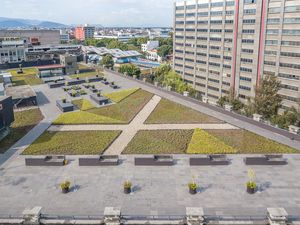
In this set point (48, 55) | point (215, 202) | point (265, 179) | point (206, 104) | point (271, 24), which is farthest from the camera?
point (48, 55)

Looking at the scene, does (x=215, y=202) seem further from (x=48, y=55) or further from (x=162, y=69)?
(x=48, y=55)

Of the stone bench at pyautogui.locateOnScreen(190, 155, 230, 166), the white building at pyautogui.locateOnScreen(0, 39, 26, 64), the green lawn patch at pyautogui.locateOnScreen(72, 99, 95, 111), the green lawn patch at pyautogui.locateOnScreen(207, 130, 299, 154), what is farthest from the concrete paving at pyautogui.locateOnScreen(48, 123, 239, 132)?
the white building at pyautogui.locateOnScreen(0, 39, 26, 64)

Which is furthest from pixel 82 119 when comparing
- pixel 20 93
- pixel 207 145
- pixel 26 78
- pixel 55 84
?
pixel 26 78

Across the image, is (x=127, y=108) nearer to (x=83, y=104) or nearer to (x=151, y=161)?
(x=83, y=104)

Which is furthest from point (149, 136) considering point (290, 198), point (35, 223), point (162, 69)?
point (162, 69)

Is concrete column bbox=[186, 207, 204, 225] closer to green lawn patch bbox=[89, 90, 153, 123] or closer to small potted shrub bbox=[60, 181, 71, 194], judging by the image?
small potted shrub bbox=[60, 181, 71, 194]

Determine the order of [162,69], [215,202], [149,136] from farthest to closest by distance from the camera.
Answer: [162,69], [149,136], [215,202]

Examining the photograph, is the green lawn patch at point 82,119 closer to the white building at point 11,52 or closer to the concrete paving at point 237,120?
the concrete paving at point 237,120
